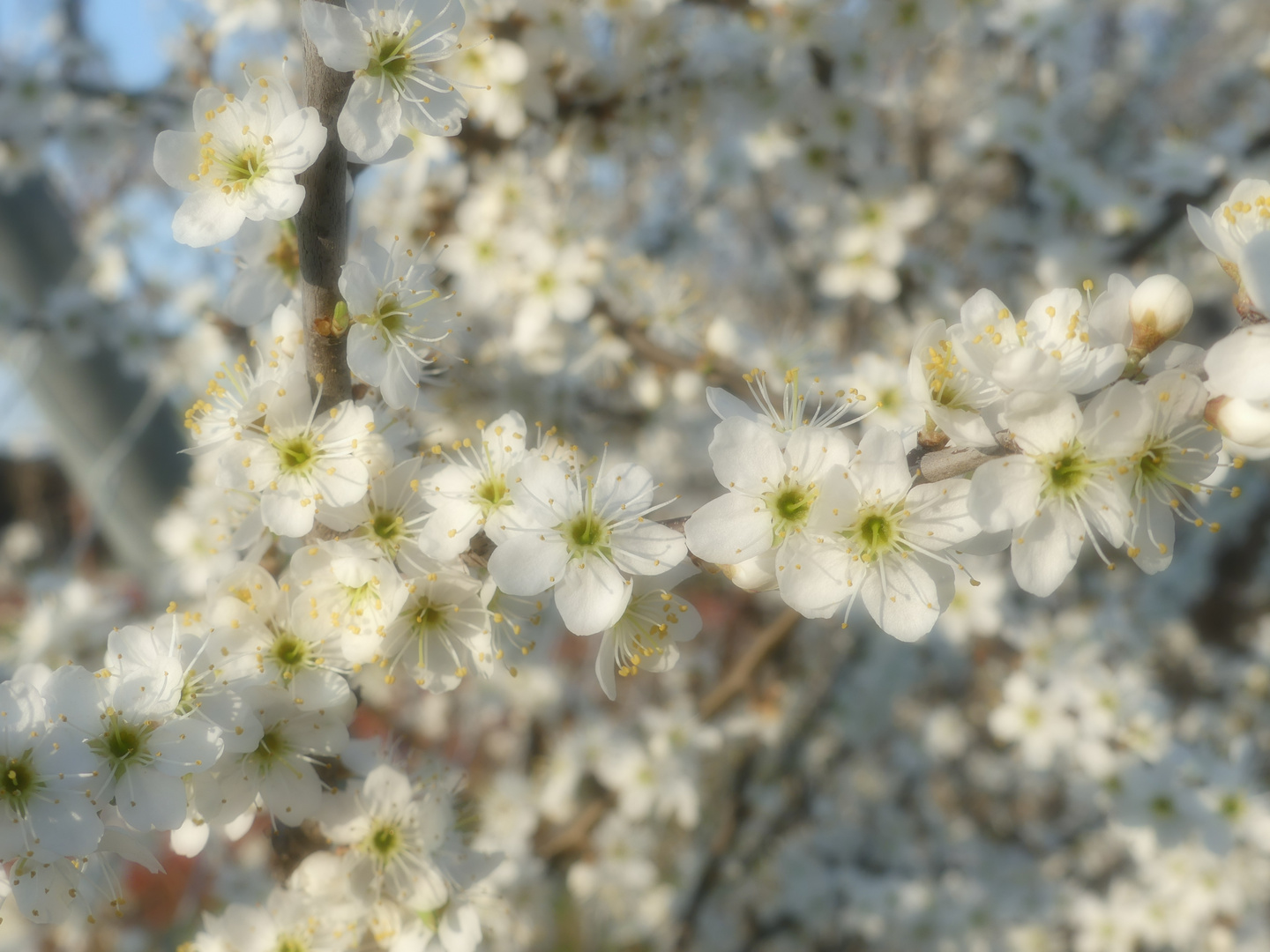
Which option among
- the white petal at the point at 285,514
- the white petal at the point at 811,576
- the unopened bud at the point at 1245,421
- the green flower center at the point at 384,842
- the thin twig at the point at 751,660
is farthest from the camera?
the thin twig at the point at 751,660

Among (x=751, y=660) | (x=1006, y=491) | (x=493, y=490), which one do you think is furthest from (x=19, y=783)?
(x=751, y=660)

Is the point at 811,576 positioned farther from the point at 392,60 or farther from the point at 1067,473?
the point at 392,60

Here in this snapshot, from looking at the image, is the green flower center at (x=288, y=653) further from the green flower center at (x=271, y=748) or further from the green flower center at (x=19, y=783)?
the green flower center at (x=19, y=783)

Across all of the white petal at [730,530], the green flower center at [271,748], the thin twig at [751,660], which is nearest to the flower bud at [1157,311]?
the white petal at [730,530]

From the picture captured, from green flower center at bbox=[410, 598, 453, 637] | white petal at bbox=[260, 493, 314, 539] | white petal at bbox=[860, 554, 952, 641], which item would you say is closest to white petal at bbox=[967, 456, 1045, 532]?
white petal at bbox=[860, 554, 952, 641]

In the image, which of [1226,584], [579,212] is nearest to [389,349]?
[579,212]
